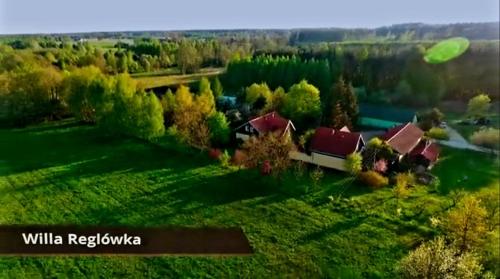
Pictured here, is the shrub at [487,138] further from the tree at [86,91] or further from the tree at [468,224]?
the tree at [86,91]

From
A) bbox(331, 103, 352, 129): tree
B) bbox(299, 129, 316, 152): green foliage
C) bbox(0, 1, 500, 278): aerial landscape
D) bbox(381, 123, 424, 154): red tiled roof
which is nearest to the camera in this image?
bbox(0, 1, 500, 278): aerial landscape

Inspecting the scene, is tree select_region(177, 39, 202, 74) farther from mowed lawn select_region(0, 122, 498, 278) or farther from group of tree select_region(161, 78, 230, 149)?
mowed lawn select_region(0, 122, 498, 278)

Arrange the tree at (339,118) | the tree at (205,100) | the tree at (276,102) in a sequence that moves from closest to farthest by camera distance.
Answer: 1. the tree at (339,118)
2. the tree at (205,100)
3. the tree at (276,102)

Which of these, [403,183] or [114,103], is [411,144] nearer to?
[403,183]

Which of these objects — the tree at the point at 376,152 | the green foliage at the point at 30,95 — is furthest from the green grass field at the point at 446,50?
the green foliage at the point at 30,95

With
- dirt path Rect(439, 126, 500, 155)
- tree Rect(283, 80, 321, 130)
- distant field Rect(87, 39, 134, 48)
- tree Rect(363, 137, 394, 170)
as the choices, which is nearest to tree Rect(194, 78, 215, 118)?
tree Rect(283, 80, 321, 130)

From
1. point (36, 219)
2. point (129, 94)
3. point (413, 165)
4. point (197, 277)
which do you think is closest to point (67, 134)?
point (129, 94)

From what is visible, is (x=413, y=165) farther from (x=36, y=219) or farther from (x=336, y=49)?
(x=36, y=219)

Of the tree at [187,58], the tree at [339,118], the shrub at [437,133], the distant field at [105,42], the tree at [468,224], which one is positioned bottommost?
the tree at [468,224]
